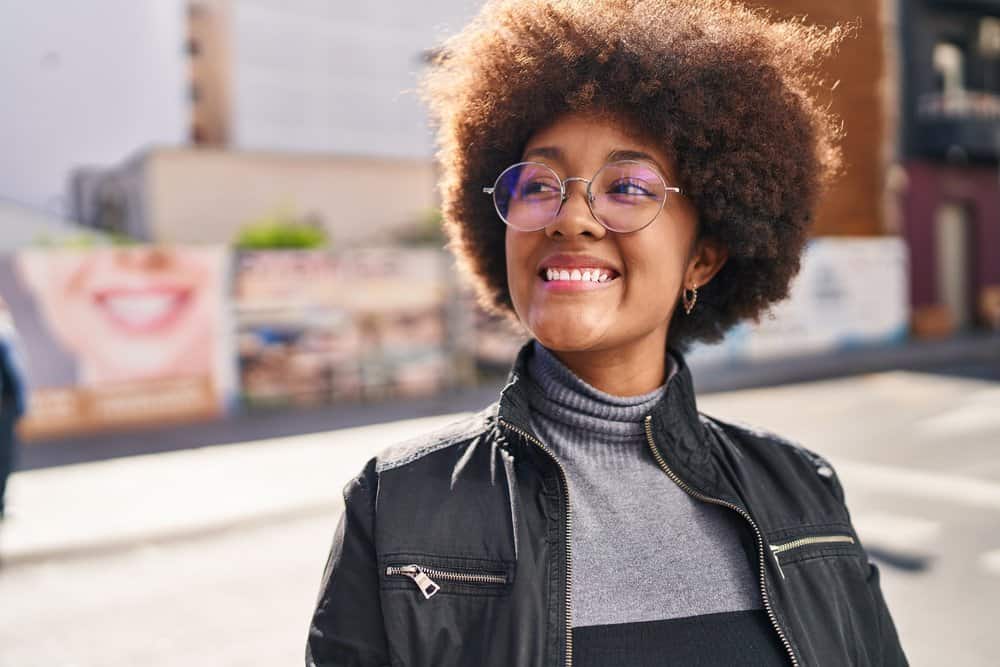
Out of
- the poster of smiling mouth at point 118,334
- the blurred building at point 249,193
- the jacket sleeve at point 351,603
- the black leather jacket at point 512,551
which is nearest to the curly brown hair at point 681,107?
the black leather jacket at point 512,551

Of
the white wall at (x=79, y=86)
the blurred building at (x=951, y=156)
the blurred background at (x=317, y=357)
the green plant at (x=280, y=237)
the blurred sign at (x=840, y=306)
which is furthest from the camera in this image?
the white wall at (x=79, y=86)

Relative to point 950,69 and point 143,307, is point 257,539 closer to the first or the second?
point 143,307

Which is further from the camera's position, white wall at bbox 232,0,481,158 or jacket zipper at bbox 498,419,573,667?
white wall at bbox 232,0,481,158

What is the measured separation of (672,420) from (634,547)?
0.27 metres

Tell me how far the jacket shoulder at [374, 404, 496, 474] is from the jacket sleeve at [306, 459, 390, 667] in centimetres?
7

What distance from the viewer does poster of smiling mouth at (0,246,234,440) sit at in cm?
1061

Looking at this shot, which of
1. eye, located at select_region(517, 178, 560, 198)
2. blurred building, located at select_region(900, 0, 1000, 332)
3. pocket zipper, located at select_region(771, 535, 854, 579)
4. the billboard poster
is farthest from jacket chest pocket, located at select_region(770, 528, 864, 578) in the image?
blurred building, located at select_region(900, 0, 1000, 332)

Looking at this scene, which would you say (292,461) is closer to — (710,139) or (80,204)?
(710,139)

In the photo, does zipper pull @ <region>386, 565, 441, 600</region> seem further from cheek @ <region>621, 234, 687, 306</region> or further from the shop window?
the shop window

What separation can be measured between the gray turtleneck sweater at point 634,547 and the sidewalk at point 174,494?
5.24 metres

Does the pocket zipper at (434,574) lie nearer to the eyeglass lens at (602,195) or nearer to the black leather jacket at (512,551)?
the black leather jacket at (512,551)

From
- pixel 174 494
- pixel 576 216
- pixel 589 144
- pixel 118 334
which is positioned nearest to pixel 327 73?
pixel 118 334

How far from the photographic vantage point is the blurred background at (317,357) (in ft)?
16.9

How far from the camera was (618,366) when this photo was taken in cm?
177
